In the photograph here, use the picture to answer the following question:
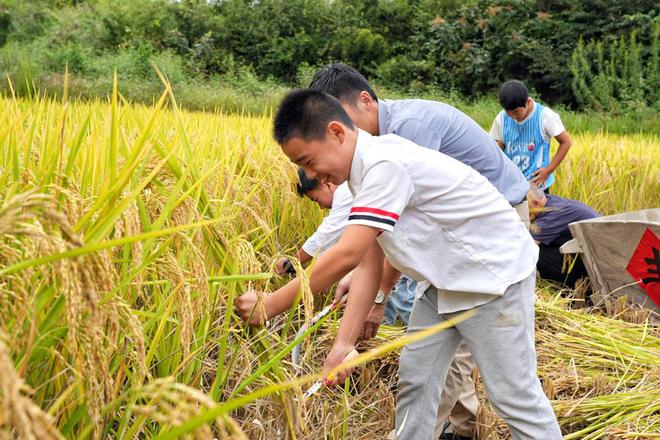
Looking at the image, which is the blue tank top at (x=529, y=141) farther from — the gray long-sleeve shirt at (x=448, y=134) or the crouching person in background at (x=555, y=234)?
the gray long-sleeve shirt at (x=448, y=134)

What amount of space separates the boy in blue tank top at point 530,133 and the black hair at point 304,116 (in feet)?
9.33

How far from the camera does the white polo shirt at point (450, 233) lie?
63.9 inches

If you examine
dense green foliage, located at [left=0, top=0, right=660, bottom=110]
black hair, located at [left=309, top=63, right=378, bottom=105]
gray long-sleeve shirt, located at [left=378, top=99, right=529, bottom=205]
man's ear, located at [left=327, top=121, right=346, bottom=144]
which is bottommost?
dense green foliage, located at [left=0, top=0, right=660, bottom=110]

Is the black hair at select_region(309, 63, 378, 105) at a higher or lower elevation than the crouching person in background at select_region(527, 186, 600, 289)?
higher

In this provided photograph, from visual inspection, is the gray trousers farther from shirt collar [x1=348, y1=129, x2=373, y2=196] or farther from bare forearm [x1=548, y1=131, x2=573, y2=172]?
bare forearm [x1=548, y1=131, x2=573, y2=172]

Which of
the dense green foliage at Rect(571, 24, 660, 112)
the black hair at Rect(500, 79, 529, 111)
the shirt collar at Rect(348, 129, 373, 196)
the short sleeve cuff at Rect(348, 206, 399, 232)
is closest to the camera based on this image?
the short sleeve cuff at Rect(348, 206, 399, 232)

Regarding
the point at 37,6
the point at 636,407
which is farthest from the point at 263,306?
the point at 37,6

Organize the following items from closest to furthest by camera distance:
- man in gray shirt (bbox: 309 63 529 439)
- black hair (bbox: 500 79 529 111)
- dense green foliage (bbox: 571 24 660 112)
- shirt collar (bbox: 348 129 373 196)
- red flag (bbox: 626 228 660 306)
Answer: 1. shirt collar (bbox: 348 129 373 196)
2. man in gray shirt (bbox: 309 63 529 439)
3. red flag (bbox: 626 228 660 306)
4. black hair (bbox: 500 79 529 111)
5. dense green foliage (bbox: 571 24 660 112)

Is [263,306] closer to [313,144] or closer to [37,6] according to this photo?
[313,144]

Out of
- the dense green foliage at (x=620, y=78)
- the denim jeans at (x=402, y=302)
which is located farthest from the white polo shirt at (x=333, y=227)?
the dense green foliage at (x=620, y=78)

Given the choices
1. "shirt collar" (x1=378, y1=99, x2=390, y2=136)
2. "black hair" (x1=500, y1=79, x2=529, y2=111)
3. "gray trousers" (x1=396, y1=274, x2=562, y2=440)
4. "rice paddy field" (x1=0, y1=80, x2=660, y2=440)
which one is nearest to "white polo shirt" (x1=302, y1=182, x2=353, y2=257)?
"rice paddy field" (x1=0, y1=80, x2=660, y2=440)

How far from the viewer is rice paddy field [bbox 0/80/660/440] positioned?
28.5 inches

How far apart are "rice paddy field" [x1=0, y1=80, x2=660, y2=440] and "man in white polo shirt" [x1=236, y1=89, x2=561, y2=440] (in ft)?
0.59

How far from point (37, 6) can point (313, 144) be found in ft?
57.9
